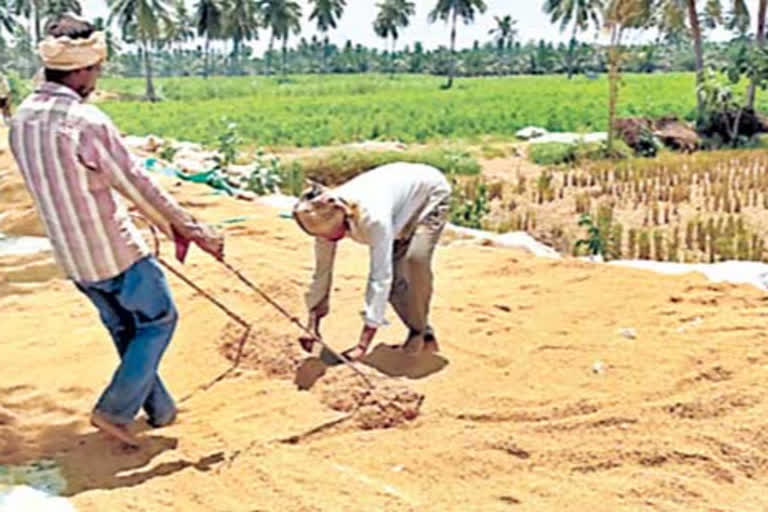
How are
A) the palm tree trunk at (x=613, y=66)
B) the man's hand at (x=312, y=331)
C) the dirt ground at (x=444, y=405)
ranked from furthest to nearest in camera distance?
the palm tree trunk at (x=613, y=66)
the man's hand at (x=312, y=331)
the dirt ground at (x=444, y=405)

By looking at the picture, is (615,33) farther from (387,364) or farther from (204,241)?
(204,241)

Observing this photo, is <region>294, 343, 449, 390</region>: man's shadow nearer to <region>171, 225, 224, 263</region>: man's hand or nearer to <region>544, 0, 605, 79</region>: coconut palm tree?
<region>171, 225, 224, 263</region>: man's hand

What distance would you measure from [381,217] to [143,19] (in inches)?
1529

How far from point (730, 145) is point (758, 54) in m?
1.76

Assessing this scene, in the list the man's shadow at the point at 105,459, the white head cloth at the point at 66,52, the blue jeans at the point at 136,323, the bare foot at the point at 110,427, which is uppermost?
the white head cloth at the point at 66,52

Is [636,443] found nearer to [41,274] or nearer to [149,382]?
[149,382]

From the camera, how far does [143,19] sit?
40.2m

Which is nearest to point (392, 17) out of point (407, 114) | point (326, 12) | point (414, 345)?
point (326, 12)

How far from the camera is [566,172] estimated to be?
13.6m

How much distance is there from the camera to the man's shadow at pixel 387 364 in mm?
3934

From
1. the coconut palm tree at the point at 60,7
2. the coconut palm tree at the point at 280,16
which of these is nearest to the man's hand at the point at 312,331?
the coconut palm tree at the point at 60,7

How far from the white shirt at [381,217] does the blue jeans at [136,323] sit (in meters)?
0.73

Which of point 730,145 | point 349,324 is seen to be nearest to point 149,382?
point 349,324

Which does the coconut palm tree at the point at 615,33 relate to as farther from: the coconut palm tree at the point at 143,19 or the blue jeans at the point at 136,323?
the coconut palm tree at the point at 143,19
